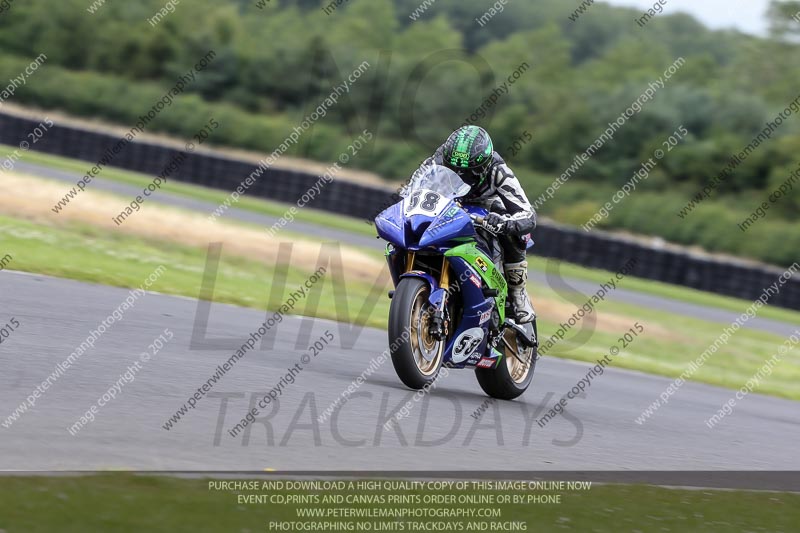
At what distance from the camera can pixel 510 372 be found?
9.20m

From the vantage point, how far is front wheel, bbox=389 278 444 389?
25.0ft

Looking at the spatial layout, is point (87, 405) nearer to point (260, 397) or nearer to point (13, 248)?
point (260, 397)

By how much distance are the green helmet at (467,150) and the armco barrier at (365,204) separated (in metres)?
19.4

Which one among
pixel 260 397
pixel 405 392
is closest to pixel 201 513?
pixel 260 397

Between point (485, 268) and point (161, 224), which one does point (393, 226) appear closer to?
point (485, 268)

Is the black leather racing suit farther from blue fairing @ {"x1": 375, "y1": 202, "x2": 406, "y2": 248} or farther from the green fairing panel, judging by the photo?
blue fairing @ {"x1": 375, "y1": 202, "x2": 406, "y2": 248}

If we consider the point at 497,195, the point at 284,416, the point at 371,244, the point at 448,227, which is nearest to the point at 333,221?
the point at 371,244

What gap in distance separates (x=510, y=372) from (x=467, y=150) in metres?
1.89

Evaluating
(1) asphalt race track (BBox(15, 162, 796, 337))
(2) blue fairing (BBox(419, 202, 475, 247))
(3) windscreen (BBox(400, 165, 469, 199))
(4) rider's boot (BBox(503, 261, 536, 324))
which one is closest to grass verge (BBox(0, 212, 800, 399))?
(1) asphalt race track (BBox(15, 162, 796, 337))

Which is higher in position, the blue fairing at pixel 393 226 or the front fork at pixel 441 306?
the blue fairing at pixel 393 226

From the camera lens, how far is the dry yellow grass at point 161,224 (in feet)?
58.2

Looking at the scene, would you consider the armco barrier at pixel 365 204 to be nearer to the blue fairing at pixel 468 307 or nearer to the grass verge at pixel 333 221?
the grass verge at pixel 333 221

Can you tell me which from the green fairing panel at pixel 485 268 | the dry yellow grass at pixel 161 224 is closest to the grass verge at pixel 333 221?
the dry yellow grass at pixel 161 224

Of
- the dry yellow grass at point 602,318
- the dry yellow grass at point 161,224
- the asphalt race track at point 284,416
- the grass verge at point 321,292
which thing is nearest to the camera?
the asphalt race track at point 284,416
